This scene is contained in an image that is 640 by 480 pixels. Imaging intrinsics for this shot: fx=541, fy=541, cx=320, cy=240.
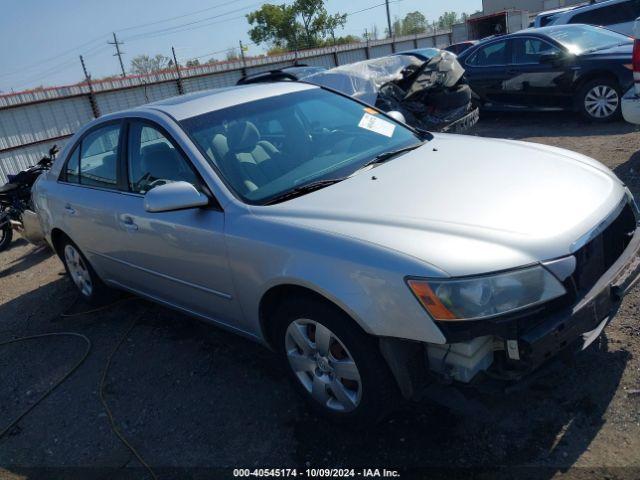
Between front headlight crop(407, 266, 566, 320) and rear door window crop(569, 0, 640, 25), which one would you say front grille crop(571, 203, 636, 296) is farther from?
rear door window crop(569, 0, 640, 25)

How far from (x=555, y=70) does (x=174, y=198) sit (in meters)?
7.60

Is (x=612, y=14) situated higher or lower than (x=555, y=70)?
higher

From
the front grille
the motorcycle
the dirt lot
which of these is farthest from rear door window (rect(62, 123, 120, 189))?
the motorcycle

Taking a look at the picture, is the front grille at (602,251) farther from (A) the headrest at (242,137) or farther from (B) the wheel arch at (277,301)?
(A) the headrest at (242,137)

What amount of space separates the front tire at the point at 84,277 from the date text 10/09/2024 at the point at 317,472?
2.61 metres

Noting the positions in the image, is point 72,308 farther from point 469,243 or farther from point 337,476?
point 469,243

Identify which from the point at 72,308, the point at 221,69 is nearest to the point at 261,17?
the point at 221,69

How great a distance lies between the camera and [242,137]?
3.29 meters

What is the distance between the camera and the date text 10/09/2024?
2.48 m

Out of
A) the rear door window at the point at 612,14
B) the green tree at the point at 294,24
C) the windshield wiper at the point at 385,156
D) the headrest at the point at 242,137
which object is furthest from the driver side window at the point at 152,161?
the green tree at the point at 294,24

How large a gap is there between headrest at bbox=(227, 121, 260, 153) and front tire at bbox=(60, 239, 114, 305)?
2.09 meters

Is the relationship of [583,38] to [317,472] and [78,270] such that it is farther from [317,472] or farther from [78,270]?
[317,472]

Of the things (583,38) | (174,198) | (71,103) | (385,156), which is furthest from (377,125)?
(71,103)

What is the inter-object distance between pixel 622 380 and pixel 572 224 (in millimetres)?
967
